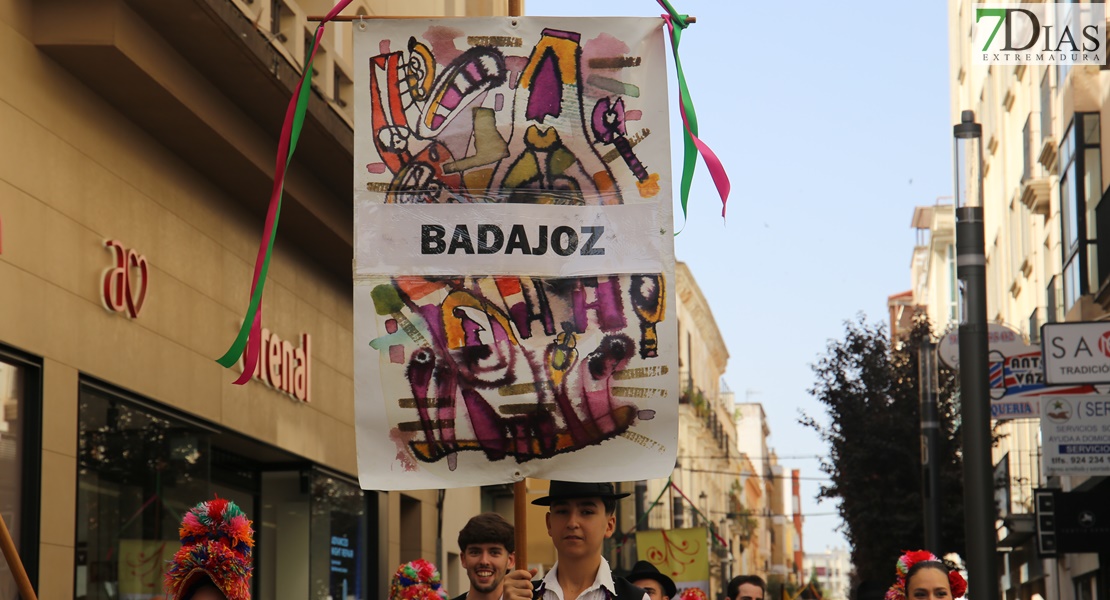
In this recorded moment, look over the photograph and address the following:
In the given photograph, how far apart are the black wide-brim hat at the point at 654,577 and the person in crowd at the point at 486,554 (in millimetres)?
1528

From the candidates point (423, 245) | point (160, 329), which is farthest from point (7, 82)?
point (423, 245)

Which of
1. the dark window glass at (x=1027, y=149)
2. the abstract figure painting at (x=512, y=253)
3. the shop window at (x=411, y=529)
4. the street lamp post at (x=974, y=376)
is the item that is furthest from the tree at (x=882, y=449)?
the abstract figure painting at (x=512, y=253)

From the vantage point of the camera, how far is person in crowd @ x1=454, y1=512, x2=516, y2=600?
7582 millimetres

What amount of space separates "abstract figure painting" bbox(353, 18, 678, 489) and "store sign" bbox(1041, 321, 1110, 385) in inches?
414

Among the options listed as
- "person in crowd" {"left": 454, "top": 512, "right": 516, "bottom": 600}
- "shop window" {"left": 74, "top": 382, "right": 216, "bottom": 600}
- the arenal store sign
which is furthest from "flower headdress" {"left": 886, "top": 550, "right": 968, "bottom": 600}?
the arenal store sign

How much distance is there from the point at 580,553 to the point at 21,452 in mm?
5996

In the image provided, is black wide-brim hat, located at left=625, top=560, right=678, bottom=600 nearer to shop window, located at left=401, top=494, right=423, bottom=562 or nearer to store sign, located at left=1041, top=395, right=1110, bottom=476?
store sign, located at left=1041, top=395, right=1110, bottom=476

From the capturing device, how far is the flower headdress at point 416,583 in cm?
1114

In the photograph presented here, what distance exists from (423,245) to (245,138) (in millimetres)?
8051

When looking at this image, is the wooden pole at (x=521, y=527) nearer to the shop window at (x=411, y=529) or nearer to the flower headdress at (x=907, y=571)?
the flower headdress at (x=907, y=571)

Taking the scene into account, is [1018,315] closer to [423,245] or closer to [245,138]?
[245,138]

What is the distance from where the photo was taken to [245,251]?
1548 cm

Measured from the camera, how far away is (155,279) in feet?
42.5

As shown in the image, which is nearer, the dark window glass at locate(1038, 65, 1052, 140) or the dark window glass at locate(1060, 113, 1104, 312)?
the dark window glass at locate(1060, 113, 1104, 312)
